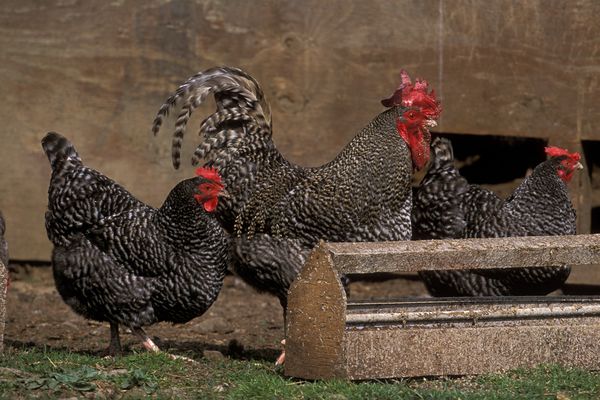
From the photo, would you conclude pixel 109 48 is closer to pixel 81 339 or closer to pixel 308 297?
pixel 81 339

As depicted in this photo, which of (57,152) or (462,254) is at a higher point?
(57,152)

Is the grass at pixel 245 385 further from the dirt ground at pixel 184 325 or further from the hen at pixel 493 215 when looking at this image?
the hen at pixel 493 215

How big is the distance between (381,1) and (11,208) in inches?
151

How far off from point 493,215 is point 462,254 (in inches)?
71.8

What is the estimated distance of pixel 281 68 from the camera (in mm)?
9461

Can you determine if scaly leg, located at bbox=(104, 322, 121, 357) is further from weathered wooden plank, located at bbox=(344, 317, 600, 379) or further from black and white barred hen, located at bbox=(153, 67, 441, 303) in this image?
weathered wooden plank, located at bbox=(344, 317, 600, 379)

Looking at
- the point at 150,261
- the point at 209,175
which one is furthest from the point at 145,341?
the point at 209,175

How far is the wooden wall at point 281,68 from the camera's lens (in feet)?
29.6

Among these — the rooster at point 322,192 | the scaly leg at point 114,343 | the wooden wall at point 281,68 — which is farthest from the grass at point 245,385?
the wooden wall at point 281,68

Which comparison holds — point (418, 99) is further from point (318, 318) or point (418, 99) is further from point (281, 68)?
point (281, 68)

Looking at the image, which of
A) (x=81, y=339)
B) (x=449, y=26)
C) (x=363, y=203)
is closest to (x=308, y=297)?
(x=363, y=203)

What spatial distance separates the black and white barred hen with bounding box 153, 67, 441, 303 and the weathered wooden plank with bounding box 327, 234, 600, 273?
1255 millimetres

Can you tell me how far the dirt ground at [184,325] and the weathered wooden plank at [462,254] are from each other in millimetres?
1997

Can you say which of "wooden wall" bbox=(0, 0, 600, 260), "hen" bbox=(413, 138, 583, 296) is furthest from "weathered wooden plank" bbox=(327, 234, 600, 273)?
"wooden wall" bbox=(0, 0, 600, 260)
